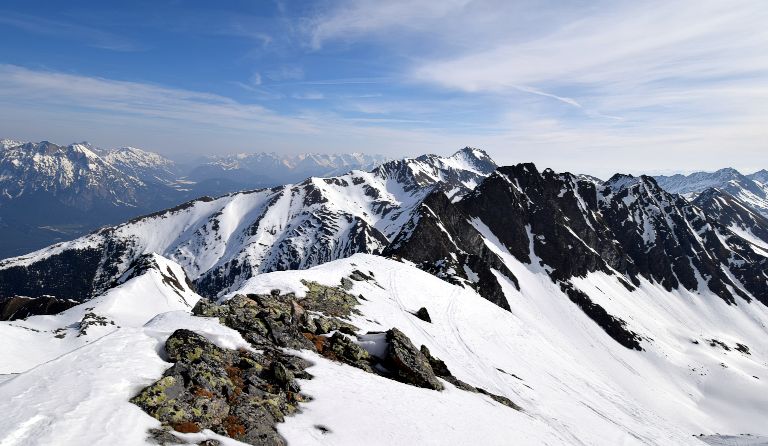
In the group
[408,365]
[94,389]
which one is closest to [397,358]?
[408,365]

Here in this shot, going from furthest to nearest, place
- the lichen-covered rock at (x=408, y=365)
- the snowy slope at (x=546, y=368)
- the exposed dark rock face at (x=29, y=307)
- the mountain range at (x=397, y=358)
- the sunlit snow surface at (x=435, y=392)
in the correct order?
the exposed dark rock face at (x=29, y=307) < the lichen-covered rock at (x=408, y=365) < the snowy slope at (x=546, y=368) < the mountain range at (x=397, y=358) < the sunlit snow surface at (x=435, y=392)

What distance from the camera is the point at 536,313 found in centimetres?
11250

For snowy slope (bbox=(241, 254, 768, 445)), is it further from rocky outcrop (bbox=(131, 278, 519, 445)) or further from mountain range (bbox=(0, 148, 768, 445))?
rocky outcrop (bbox=(131, 278, 519, 445))

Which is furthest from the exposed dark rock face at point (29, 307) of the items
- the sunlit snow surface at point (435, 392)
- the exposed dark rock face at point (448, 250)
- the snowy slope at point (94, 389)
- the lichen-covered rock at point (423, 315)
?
the snowy slope at point (94, 389)

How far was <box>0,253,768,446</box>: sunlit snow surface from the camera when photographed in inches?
485

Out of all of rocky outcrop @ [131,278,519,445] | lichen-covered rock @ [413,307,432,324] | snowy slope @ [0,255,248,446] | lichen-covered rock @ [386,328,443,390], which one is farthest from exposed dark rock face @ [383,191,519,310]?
snowy slope @ [0,255,248,446]

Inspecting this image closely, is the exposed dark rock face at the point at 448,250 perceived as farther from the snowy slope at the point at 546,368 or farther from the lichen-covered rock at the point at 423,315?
the lichen-covered rock at the point at 423,315

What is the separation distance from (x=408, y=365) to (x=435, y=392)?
220 centimetres

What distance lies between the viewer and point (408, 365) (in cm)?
2411

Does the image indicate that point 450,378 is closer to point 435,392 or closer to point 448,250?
point 435,392

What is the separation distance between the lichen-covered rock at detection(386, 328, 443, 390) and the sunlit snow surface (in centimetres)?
132

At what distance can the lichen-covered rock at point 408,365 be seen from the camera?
23.6m

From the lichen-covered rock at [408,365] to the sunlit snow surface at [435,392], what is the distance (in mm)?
1319

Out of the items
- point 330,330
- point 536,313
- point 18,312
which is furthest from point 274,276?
point 18,312
